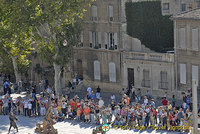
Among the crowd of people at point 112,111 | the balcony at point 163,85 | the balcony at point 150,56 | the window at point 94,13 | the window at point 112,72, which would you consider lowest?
the crowd of people at point 112,111

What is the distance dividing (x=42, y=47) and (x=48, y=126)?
14.9 metres

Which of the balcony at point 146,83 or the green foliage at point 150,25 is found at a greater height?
the green foliage at point 150,25

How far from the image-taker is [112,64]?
2184 inches

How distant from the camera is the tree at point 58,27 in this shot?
51.0 meters

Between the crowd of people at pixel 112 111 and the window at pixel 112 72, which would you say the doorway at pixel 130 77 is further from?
the crowd of people at pixel 112 111

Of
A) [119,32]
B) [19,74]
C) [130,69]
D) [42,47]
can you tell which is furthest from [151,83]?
[19,74]

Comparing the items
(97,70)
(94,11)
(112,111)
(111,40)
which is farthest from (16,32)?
(112,111)

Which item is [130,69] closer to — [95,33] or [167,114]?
[95,33]

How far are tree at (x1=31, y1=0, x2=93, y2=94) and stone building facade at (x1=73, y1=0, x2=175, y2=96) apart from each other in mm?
2741

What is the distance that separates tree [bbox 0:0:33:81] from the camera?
168ft

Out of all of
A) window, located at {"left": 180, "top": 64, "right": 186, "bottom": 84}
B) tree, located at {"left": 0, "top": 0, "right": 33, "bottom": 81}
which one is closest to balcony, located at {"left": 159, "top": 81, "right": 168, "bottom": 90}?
window, located at {"left": 180, "top": 64, "right": 186, "bottom": 84}

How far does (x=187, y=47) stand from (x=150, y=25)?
7.04 metres

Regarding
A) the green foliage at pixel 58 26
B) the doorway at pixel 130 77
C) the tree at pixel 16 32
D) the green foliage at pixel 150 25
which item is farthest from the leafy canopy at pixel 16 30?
the doorway at pixel 130 77

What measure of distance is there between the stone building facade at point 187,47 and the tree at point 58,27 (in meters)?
9.38
